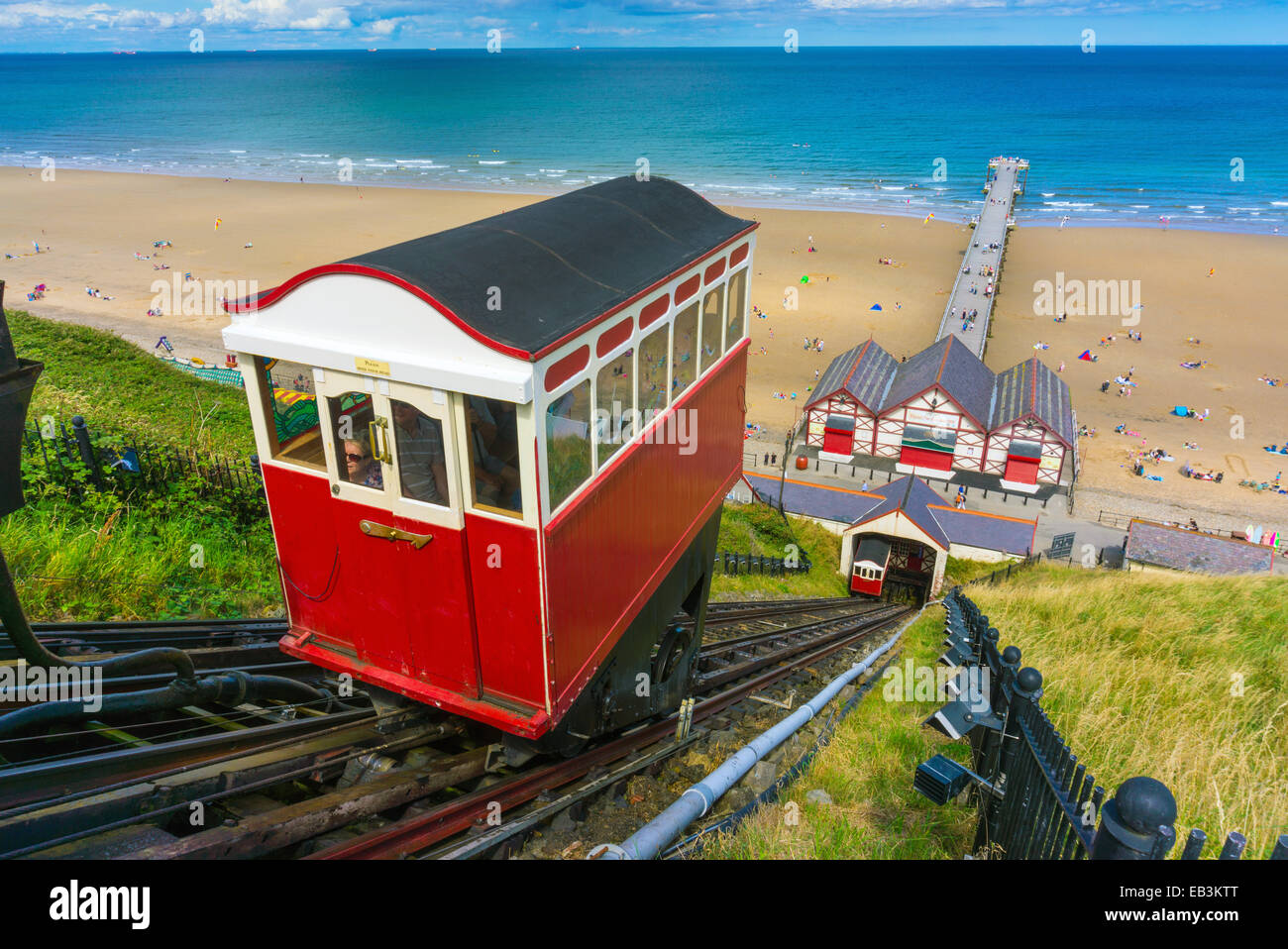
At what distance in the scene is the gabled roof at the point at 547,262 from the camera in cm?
495

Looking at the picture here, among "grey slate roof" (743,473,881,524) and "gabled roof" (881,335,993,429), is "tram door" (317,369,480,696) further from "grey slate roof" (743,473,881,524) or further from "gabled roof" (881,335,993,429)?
"gabled roof" (881,335,993,429)

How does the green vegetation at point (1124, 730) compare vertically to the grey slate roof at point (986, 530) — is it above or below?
above

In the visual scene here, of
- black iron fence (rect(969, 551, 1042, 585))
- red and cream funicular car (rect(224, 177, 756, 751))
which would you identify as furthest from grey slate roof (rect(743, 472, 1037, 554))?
red and cream funicular car (rect(224, 177, 756, 751))

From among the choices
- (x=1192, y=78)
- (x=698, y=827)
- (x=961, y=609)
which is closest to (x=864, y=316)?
(x=961, y=609)

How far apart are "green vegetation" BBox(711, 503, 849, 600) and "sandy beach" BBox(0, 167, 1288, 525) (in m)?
5.36

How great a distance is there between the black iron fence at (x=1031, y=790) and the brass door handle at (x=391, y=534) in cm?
360

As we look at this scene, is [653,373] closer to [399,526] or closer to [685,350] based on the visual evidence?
[685,350]

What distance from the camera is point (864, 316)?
1526 inches

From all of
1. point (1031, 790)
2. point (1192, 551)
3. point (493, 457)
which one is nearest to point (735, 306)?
point (493, 457)

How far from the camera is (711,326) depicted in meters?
8.01

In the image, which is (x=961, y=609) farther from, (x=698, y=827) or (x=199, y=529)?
(x=199, y=529)

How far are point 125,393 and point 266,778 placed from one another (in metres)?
13.0

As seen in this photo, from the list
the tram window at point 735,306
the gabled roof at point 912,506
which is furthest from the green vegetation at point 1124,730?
the gabled roof at point 912,506

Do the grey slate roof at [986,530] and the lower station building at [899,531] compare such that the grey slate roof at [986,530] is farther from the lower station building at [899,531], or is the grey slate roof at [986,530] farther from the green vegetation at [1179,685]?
the green vegetation at [1179,685]
